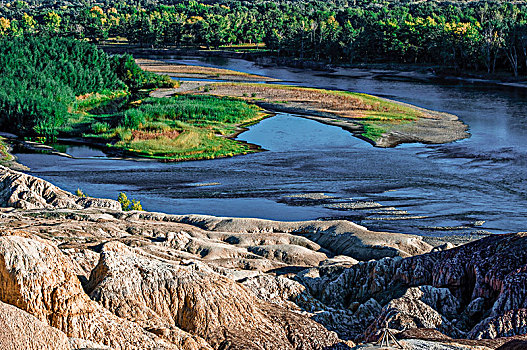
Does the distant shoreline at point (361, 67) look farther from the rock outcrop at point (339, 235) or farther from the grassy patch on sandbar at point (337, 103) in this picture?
the rock outcrop at point (339, 235)

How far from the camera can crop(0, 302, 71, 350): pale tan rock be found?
9.20m

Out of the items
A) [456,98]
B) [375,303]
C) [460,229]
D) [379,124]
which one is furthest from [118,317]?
[456,98]

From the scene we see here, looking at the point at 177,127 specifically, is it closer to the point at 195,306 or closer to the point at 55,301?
the point at 195,306

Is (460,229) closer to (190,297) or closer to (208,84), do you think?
(190,297)

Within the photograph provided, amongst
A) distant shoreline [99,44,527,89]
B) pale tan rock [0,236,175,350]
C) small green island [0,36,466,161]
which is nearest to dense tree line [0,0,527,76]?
distant shoreline [99,44,527,89]

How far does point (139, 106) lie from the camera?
76938mm

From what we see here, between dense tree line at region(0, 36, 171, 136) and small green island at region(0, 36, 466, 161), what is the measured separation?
101 millimetres

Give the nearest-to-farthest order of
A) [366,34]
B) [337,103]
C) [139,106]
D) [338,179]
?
1. [338,179]
2. [139,106]
3. [337,103]
4. [366,34]

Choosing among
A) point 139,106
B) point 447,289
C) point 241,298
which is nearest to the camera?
point 241,298

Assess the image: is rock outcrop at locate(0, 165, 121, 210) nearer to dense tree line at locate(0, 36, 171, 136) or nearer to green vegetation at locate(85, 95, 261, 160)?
green vegetation at locate(85, 95, 261, 160)

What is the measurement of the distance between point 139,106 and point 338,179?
117 ft

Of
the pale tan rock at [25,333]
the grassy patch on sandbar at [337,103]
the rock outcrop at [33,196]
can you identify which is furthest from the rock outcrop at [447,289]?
the grassy patch on sandbar at [337,103]

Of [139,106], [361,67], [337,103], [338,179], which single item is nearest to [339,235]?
[338,179]

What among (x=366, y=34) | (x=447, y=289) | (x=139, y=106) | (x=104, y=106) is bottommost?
(x=104, y=106)
